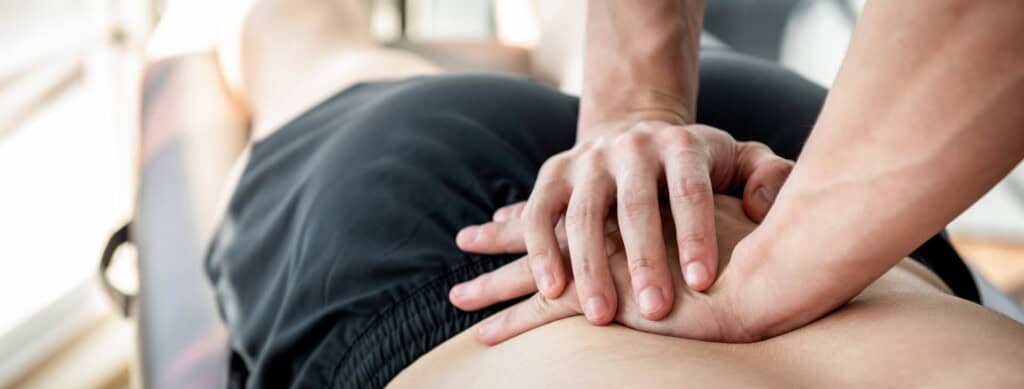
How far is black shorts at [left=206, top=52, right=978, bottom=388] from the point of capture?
0.75 meters

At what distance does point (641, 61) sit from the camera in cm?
89

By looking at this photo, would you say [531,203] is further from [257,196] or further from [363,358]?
[257,196]

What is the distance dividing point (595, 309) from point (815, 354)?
15 centimetres

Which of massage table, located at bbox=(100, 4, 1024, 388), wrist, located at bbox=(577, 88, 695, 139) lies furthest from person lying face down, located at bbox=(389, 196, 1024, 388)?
massage table, located at bbox=(100, 4, 1024, 388)

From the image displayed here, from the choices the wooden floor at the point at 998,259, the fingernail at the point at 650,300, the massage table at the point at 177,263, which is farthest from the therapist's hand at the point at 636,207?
the wooden floor at the point at 998,259

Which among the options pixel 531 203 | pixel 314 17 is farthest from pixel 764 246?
pixel 314 17

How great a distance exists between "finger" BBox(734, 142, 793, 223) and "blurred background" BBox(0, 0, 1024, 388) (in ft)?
A: 1.45

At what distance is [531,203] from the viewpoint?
0.74m

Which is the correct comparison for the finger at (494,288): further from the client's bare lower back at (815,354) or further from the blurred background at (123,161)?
the blurred background at (123,161)

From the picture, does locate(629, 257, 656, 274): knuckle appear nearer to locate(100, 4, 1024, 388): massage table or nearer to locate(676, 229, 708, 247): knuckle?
locate(676, 229, 708, 247): knuckle

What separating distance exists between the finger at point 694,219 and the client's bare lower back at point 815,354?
0.05m

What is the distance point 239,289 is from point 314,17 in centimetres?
54

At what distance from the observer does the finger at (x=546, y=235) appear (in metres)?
0.68

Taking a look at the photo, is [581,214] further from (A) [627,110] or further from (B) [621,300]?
(A) [627,110]
